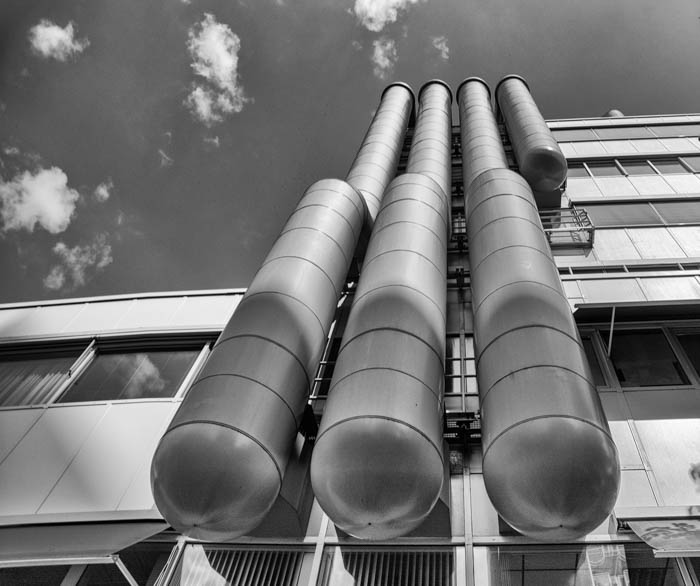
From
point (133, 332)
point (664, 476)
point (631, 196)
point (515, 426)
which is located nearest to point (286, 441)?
point (515, 426)

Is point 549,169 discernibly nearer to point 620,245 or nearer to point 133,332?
point 620,245

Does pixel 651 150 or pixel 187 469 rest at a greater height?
pixel 651 150

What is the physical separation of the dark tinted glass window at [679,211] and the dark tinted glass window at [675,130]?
6.66 metres

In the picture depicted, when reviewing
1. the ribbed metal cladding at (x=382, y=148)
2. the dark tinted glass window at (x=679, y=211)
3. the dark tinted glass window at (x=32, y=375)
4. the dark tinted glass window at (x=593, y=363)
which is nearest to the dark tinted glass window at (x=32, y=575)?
the dark tinted glass window at (x=32, y=375)

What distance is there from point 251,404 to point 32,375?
8.50 meters

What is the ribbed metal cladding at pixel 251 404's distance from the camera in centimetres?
621

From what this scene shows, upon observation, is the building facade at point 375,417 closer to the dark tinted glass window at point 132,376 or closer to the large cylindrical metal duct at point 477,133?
the dark tinted glass window at point 132,376

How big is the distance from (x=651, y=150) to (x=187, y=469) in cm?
2127

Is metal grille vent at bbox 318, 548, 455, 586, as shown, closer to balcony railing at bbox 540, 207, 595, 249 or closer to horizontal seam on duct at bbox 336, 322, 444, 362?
horizontal seam on duct at bbox 336, 322, 444, 362

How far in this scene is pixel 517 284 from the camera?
8102 mm

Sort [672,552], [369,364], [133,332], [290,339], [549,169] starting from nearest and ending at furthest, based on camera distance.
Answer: [672,552]
[369,364]
[290,339]
[133,332]
[549,169]

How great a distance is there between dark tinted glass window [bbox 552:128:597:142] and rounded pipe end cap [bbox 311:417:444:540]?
20050 mm

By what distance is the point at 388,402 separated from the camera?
21.3 ft

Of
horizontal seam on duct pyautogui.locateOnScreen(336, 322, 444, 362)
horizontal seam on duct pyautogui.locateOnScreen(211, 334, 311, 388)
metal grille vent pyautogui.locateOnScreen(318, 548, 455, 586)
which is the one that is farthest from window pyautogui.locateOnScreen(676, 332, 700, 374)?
horizontal seam on duct pyautogui.locateOnScreen(211, 334, 311, 388)
